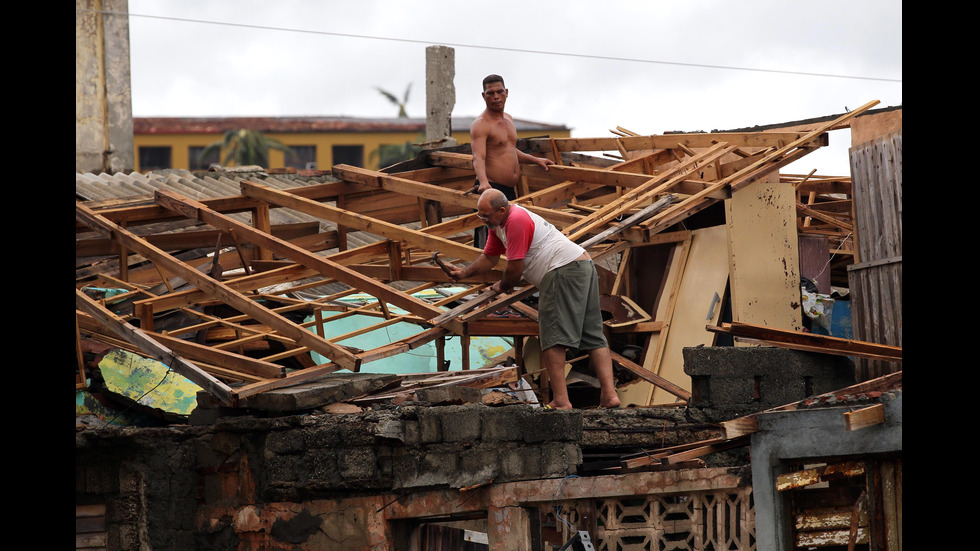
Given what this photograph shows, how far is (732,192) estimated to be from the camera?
1063 centimetres

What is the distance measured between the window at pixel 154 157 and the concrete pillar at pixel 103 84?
28538 mm

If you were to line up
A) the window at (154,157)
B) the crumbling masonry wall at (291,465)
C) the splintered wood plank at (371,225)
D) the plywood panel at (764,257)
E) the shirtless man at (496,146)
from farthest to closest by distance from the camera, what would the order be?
the window at (154,157)
the shirtless man at (496,146)
the plywood panel at (764,257)
the splintered wood plank at (371,225)
the crumbling masonry wall at (291,465)

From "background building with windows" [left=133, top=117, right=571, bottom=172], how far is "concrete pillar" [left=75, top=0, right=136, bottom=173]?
28430mm

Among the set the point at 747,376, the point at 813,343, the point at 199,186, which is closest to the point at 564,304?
the point at 747,376

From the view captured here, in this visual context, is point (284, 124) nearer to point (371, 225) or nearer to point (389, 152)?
point (389, 152)

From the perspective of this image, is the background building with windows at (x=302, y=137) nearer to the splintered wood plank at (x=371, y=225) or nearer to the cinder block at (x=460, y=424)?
the splintered wood plank at (x=371, y=225)

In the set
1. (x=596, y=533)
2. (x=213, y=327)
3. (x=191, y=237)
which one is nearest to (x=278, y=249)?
(x=213, y=327)

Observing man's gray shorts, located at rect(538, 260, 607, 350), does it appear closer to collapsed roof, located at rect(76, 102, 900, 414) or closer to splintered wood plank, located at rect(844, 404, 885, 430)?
collapsed roof, located at rect(76, 102, 900, 414)

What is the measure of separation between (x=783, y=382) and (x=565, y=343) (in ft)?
5.11

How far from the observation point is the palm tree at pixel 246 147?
48.0 meters

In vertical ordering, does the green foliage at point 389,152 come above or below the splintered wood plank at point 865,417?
above

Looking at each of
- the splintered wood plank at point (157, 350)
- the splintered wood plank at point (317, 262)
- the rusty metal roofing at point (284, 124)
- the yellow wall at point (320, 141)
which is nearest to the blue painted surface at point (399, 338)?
the splintered wood plank at point (317, 262)

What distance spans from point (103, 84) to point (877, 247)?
45.3ft
